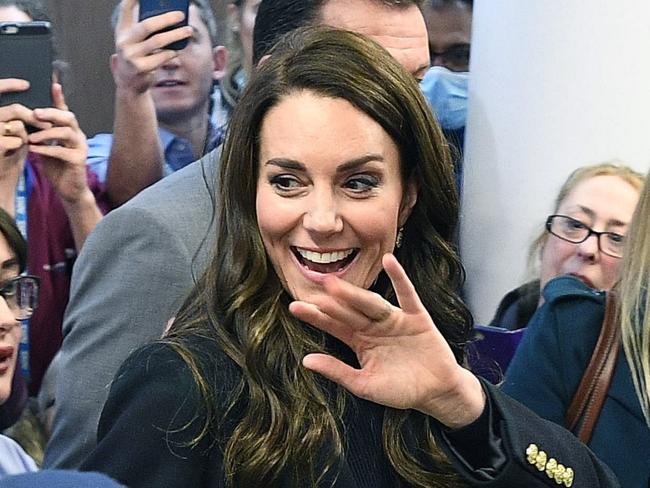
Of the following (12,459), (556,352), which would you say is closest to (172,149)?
(12,459)

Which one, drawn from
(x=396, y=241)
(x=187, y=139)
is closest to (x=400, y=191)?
(x=396, y=241)

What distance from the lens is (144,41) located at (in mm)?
2576

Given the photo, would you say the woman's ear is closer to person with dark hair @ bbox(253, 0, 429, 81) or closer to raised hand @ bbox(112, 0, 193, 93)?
person with dark hair @ bbox(253, 0, 429, 81)

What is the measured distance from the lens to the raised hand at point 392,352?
1.40 meters

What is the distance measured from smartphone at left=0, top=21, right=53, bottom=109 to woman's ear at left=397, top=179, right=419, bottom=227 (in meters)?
1.03

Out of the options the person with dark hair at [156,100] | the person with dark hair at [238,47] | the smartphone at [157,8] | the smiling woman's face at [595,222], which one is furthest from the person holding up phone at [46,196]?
the smiling woman's face at [595,222]

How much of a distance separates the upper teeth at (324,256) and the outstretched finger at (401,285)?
0.55 ft

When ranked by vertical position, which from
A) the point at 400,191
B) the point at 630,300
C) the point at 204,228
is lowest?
the point at 630,300

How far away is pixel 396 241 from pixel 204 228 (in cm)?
31

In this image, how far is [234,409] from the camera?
1537mm

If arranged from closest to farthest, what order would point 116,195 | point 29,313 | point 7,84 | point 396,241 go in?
point 396,241 → point 29,313 → point 7,84 → point 116,195

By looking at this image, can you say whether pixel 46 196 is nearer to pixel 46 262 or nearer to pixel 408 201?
pixel 46 262

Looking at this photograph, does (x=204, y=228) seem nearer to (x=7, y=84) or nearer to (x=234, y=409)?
(x=234, y=409)

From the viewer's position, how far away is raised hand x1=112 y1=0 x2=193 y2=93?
8.43 ft
